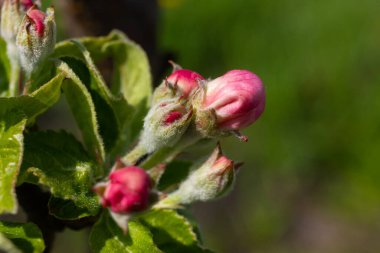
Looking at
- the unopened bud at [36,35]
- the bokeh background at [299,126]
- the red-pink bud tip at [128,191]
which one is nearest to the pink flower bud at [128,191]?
the red-pink bud tip at [128,191]

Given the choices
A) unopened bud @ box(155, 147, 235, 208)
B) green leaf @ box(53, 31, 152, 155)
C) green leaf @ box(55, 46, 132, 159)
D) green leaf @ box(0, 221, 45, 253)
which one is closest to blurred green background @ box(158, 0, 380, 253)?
green leaf @ box(53, 31, 152, 155)

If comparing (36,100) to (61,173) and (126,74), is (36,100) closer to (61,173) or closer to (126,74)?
(61,173)

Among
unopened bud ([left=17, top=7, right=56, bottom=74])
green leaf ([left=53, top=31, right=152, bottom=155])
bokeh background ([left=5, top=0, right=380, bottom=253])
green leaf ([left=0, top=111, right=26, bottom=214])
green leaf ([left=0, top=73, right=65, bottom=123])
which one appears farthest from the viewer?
bokeh background ([left=5, top=0, right=380, bottom=253])

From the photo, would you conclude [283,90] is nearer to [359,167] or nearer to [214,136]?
[359,167]

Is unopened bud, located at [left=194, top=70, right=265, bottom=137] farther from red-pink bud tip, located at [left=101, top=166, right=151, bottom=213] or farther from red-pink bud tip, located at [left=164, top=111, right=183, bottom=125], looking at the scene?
red-pink bud tip, located at [left=101, top=166, right=151, bottom=213]

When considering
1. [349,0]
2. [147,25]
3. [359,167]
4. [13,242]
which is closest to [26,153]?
[13,242]

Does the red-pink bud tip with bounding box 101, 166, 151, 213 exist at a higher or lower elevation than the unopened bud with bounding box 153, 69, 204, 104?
lower

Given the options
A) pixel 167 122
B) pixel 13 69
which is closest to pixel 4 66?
pixel 13 69
